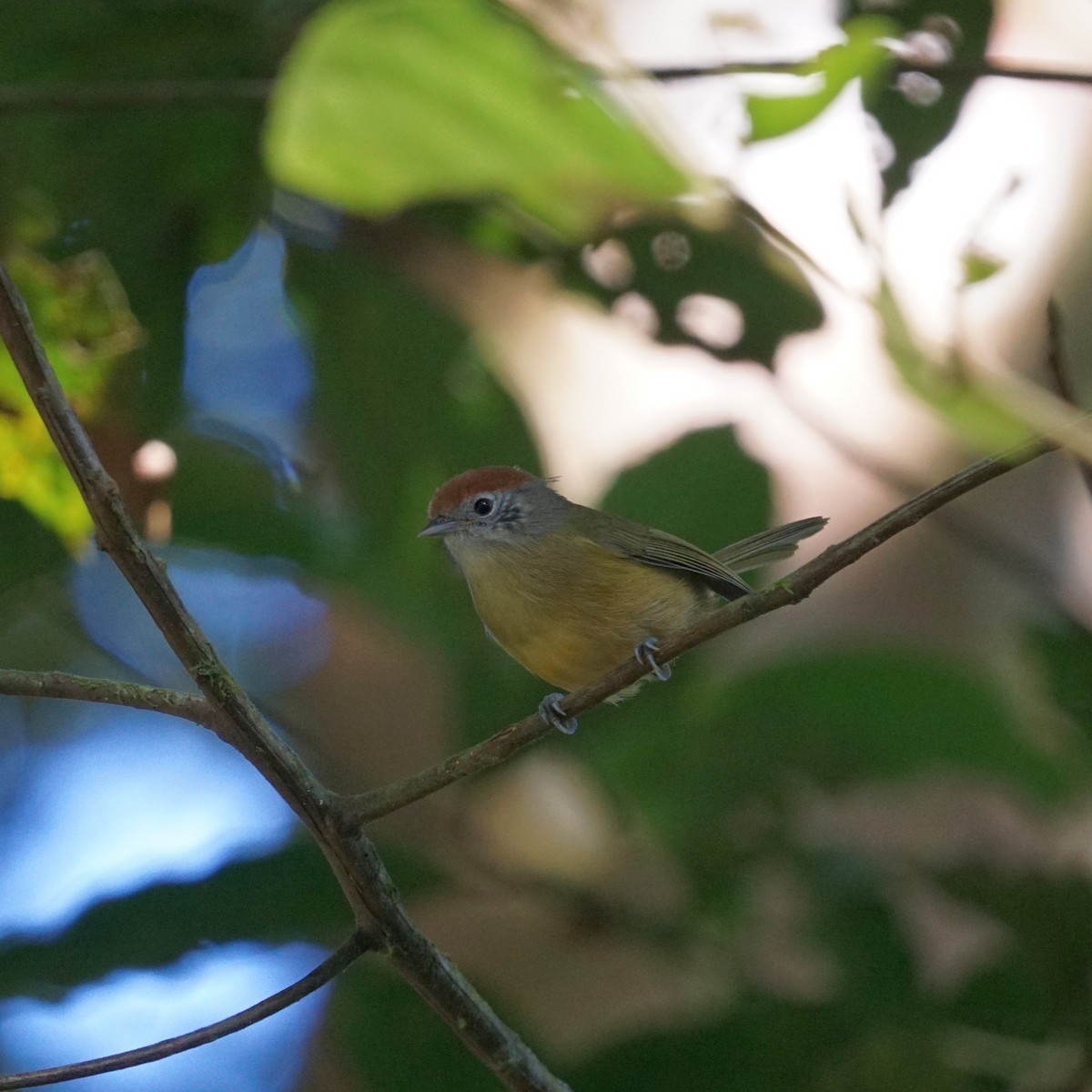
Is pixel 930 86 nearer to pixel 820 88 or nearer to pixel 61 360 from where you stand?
pixel 820 88

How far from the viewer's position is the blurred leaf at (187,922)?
227cm

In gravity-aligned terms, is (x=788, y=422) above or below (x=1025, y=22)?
below

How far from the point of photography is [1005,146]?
2.45 meters

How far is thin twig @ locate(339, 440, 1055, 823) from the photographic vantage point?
1106mm

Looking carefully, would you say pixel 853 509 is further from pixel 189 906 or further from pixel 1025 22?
pixel 189 906

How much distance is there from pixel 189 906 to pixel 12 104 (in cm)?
144

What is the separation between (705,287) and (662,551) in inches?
21.7

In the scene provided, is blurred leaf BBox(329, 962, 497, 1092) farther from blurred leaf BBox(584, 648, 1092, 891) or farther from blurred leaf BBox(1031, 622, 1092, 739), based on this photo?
blurred leaf BBox(1031, 622, 1092, 739)

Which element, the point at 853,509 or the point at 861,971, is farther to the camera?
the point at 853,509

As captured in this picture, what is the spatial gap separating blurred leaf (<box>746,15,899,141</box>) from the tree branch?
68 centimetres

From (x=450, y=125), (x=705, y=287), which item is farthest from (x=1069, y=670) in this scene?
(x=450, y=125)

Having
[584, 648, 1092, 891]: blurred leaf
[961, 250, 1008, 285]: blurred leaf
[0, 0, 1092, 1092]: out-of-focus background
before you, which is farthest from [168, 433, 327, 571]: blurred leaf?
[961, 250, 1008, 285]: blurred leaf

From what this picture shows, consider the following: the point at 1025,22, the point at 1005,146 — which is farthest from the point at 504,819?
the point at 1025,22

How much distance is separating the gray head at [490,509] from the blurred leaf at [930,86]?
1.04m
